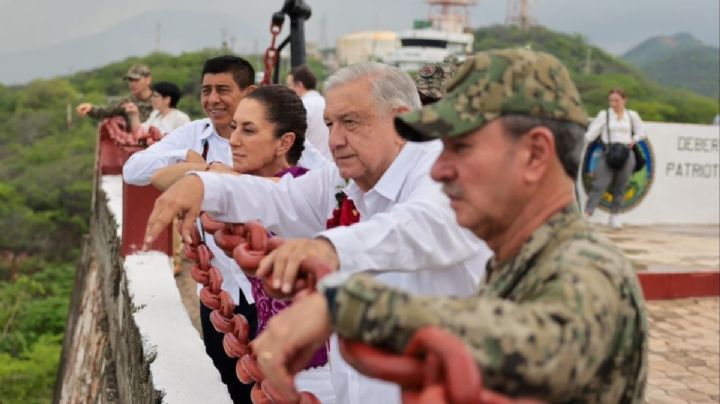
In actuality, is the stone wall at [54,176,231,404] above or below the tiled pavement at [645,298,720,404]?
above

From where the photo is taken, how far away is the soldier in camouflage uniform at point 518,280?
1.11 metres

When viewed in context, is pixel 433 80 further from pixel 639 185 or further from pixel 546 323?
pixel 639 185

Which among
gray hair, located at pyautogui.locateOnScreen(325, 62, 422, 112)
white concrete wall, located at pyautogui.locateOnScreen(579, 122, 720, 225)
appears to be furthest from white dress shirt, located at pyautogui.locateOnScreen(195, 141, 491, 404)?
white concrete wall, located at pyautogui.locateOnScreen(579, 122, 720, 225)

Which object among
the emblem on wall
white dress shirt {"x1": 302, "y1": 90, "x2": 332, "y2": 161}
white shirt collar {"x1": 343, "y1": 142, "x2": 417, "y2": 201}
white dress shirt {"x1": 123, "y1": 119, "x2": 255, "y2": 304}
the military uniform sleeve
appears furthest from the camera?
the emblem on wall

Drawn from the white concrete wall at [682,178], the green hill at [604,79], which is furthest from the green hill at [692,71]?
the white concrete wall at [682,178]

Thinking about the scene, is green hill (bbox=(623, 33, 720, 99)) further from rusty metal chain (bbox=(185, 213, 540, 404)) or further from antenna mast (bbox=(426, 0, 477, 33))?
rusty metal chain (bbox=(185, 213, 540, 404))

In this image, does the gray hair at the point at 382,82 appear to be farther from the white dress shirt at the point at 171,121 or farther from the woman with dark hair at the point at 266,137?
the white dress shirt at the point at 171,121

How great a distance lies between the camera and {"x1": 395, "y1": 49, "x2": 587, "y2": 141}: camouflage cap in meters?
1.35

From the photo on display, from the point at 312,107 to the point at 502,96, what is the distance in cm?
414

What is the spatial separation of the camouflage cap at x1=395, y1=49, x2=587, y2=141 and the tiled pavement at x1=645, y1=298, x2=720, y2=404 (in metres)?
4.37

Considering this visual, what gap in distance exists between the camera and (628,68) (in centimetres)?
9181

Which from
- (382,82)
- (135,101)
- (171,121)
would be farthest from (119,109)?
(382,82)

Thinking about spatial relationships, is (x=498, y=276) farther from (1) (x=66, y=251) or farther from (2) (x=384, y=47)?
(2) (x=384, y=47)

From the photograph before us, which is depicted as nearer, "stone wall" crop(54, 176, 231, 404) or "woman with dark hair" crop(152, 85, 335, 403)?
"woman with dark hair" crop(152, 85, 335, 403)
